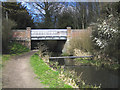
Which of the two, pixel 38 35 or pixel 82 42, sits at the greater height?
pixel 38 35

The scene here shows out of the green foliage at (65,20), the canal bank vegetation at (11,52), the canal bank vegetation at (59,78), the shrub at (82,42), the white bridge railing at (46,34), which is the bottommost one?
the canal bank vegetation at (59,78)

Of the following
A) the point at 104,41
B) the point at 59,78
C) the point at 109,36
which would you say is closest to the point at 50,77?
the point at 59,78

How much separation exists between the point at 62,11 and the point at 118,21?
45.7ft

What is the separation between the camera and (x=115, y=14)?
8789mm

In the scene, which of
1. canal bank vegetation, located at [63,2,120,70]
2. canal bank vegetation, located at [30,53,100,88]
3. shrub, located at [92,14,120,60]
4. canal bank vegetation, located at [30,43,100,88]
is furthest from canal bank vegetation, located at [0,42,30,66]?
shrub, located at [92,14,120,60]

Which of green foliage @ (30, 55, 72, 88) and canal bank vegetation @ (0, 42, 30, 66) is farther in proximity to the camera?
canal bank vegetation @ (0, 42, 30, 66)

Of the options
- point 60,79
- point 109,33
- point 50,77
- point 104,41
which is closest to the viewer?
point 60,79

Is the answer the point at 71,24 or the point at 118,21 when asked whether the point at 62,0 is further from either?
the point at 118,21

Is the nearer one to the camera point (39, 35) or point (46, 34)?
point (39, 35)

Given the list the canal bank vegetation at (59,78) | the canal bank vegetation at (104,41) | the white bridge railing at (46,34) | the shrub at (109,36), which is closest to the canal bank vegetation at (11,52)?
the canal bank vegetation at (59,78)

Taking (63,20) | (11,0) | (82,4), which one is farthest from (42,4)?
(11,0)

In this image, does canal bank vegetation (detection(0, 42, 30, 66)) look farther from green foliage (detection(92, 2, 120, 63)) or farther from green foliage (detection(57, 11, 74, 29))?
green foliage (detection(57, 11, 74, 29))

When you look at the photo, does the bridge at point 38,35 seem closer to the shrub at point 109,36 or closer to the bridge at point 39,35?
the bridge at point 39,35

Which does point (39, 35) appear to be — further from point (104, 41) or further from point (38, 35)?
point (104, 41)
